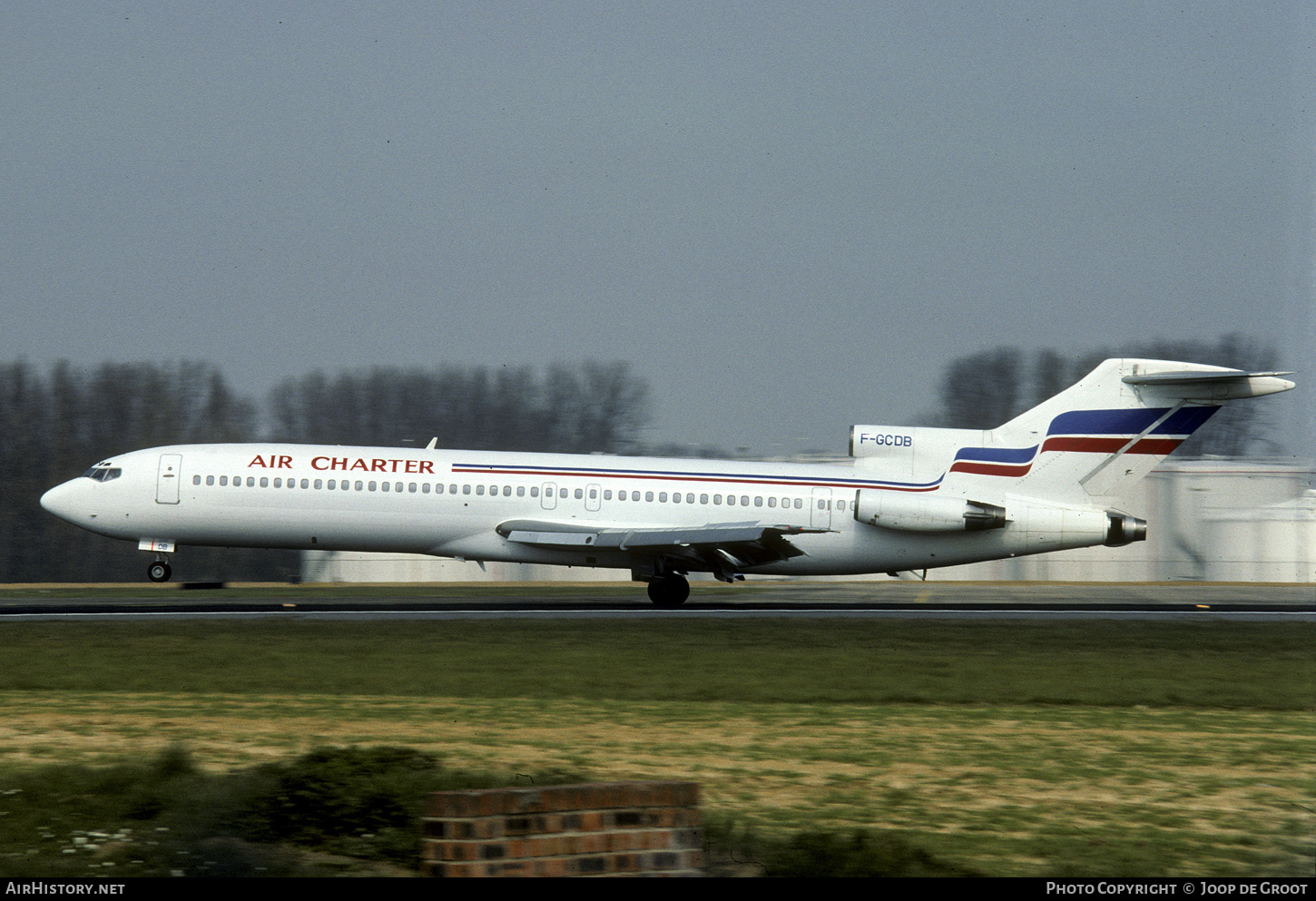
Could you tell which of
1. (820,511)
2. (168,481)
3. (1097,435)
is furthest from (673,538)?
(168,481)

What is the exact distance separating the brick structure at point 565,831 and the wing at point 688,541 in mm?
18993

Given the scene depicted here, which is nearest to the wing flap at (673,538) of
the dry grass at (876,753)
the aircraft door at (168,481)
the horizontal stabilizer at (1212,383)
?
the aircraft door at (168,481)

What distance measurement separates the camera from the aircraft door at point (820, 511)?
26.2m

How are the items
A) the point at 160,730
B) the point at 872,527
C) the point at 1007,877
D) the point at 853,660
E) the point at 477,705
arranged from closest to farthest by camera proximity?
the point at 1007,877, the point at 160,730, the point at 477,705, the point at 853,660, the point at 872,527

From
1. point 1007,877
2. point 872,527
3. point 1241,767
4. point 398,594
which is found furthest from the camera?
point 398,594

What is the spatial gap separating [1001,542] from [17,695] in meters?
19.6

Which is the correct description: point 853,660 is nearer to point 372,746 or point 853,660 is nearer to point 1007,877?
point 372,746

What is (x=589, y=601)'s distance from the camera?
26688 mm

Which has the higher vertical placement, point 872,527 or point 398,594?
point 872,527

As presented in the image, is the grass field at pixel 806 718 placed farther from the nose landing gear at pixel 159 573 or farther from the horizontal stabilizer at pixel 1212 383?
the nose landing gear at pixel 159 573

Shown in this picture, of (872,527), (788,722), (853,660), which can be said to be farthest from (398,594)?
(788,722)

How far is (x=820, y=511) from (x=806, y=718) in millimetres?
15011

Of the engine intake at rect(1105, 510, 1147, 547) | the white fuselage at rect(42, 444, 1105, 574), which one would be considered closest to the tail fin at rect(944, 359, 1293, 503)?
the engine intake at rect(1105, 510, 1147, 547)

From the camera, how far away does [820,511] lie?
86.1 feet
